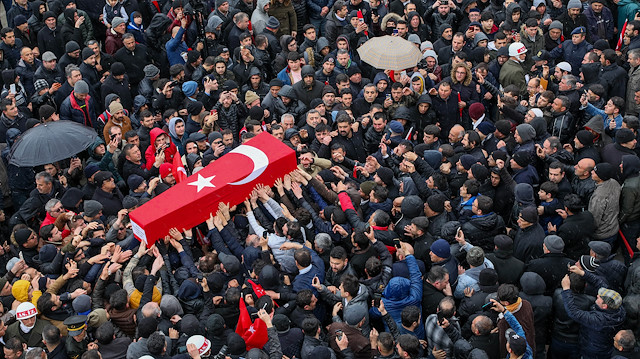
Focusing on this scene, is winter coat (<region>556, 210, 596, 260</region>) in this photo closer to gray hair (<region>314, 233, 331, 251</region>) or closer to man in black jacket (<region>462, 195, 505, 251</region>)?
man in black jacket (<region>462, 195, 505, 251</region>)

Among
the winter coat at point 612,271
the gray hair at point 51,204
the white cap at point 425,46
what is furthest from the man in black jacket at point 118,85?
the winter coat at point 612,271

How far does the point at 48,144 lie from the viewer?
378 inches

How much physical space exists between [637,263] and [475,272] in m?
1.89

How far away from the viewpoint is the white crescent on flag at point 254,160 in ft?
29.6

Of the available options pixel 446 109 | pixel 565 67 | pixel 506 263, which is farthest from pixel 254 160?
pixel 565 67

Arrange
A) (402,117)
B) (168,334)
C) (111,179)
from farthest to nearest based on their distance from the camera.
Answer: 1. (402,117)
2. (111,179)
3. (168,334)

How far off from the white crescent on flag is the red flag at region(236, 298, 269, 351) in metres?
2.24

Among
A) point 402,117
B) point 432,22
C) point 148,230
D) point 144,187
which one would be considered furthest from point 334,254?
point 432,22

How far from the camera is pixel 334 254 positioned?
780cm

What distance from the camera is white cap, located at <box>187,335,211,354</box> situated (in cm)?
677

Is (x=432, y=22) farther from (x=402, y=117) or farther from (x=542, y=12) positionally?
(x=402, y=117)

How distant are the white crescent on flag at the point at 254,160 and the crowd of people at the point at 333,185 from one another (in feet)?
0.84

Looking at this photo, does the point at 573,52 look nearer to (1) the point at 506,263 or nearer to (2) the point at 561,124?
(2) the point at 561,124

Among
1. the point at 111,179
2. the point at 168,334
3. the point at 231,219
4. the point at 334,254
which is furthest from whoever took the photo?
the point at 111,179
